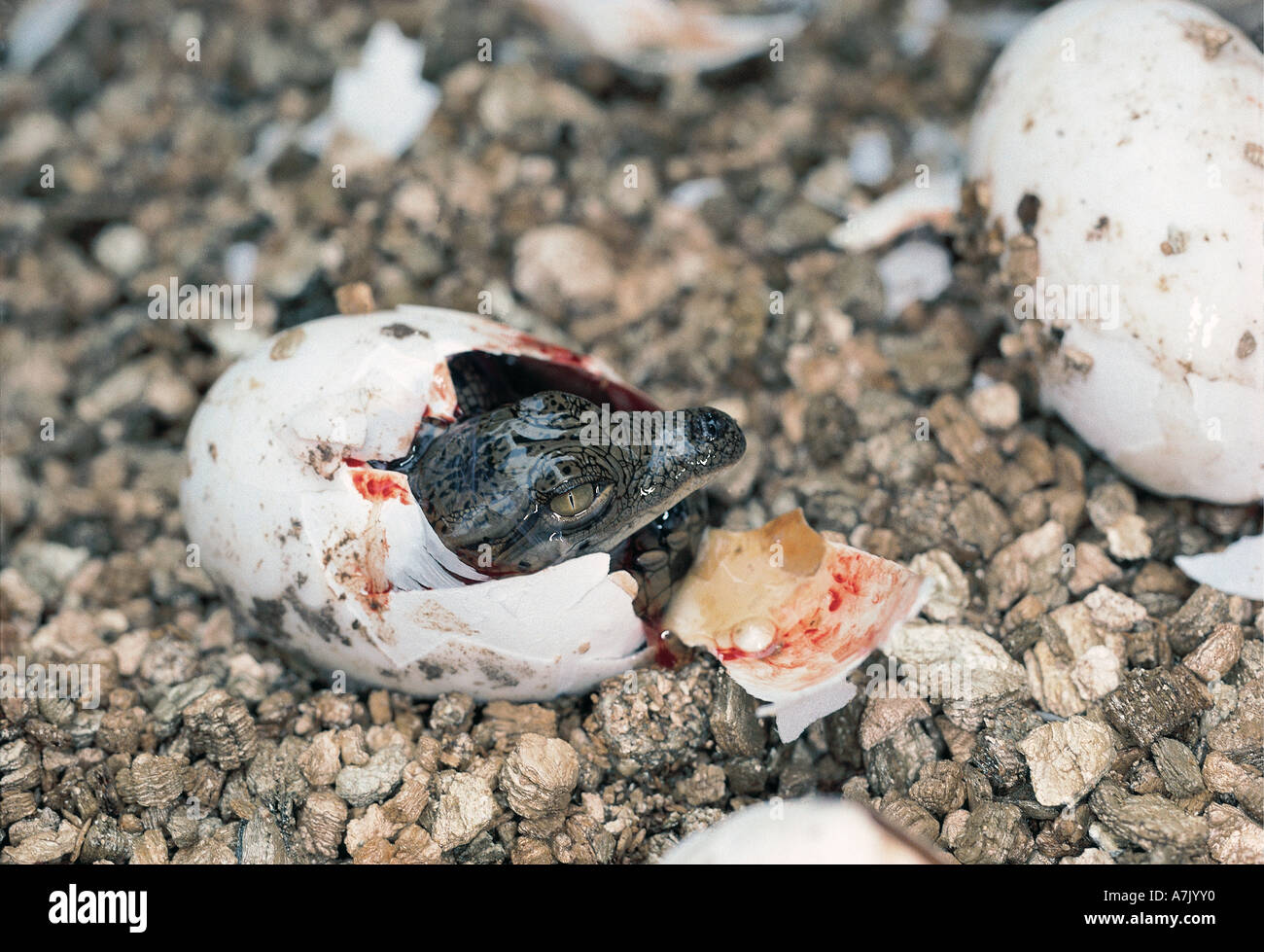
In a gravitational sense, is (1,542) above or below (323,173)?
below

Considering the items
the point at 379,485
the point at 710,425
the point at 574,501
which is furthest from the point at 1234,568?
the point at 379,485

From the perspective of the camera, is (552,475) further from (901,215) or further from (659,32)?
(659,32)

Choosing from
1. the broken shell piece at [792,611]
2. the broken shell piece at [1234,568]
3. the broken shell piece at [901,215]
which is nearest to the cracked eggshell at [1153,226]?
the broken shell piece at [1234,568]

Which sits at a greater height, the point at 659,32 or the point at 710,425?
the point at 659,32

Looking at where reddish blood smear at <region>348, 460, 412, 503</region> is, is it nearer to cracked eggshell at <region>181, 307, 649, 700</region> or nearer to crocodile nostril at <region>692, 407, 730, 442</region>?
cracked eggshell at <region>181, 307, 649, 700</region>
